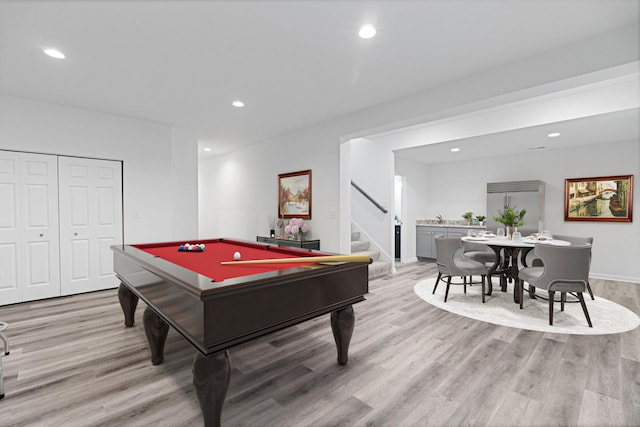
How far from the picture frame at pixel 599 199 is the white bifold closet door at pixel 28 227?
8627 millimetres

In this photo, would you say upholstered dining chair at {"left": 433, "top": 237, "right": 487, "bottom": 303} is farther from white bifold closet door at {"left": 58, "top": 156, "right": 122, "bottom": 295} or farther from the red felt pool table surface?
white bifold closet door at {"left": 58, "top": 156, "right": 122, "bottom": 295}

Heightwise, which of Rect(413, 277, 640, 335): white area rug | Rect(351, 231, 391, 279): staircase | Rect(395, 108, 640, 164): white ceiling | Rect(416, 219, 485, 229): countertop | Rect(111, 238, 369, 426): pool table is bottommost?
Rect(413, 277, 640, 335): white area rug

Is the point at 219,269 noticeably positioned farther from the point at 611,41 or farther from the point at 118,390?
the point at 611,41

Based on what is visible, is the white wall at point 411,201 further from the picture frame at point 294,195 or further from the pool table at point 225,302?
the pool table at point 225,302

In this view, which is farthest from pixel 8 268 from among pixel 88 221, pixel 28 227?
pixel 88 221

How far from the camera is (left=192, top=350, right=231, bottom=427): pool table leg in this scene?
1398 mm

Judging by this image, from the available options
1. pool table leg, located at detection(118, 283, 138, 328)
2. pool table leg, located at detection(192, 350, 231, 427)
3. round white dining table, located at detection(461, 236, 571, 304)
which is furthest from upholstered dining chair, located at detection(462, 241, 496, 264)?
pool table leg, located at detection(118, 283, 138, 328)

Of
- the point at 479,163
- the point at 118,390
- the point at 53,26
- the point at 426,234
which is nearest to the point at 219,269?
the point at 118,390

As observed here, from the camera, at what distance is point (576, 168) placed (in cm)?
561

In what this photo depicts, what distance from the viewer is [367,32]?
2.38 meters

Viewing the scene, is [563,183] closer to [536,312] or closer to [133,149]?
[536,312]

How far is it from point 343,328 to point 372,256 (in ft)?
11.8

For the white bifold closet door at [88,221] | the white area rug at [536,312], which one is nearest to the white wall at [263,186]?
the white area rug at [536,312]

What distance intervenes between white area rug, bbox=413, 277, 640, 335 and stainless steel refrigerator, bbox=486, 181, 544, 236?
1.94m
